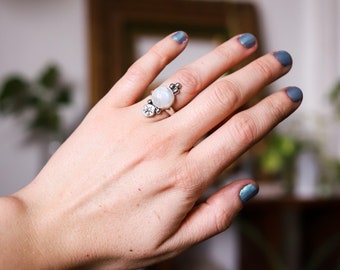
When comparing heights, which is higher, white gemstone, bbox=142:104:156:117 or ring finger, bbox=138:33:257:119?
ring finger, bbox=138:33:257:119

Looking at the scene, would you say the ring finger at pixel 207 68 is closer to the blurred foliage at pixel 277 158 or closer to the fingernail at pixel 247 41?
the fingernail at pixel 247 41

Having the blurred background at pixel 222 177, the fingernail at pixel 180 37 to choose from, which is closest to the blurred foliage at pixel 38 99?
the blurred background at pixel 222 177

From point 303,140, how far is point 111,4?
113 centimetres

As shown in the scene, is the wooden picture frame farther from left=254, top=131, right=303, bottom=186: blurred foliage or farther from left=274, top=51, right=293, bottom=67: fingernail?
left=274, top=51, right=293, bottom=67: fingernail

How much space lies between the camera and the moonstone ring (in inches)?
22.4

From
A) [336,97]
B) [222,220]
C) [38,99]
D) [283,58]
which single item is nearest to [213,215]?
[222,220]

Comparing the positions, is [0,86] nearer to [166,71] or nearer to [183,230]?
[166,71]

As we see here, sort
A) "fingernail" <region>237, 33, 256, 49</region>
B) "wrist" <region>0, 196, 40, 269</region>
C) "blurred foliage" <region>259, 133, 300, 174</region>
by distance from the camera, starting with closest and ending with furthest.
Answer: "wrist" <region>0, 196, 40, 269</region>
"fingernail" <region>237, 33, 256, 49</region>
"blurred foliage" <region>259, 133, 300, 174</region>

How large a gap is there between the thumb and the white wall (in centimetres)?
159

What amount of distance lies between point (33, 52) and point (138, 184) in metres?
1.67

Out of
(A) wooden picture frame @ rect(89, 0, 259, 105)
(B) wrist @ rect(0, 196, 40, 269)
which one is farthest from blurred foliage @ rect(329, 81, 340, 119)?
(B) wrist @ rect(0, 196, 40, 269)

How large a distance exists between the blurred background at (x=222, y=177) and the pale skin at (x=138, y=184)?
A: 52.1 inches

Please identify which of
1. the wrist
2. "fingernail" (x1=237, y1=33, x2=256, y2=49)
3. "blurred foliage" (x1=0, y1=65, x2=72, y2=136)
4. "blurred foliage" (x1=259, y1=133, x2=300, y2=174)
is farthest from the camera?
"blurred foliage" (x1=259, y1=133, x2=300, y2=174)

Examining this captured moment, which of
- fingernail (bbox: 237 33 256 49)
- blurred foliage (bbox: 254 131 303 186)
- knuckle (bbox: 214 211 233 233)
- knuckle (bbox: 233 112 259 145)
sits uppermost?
fingernail (bbox: 237 33 256 49)
